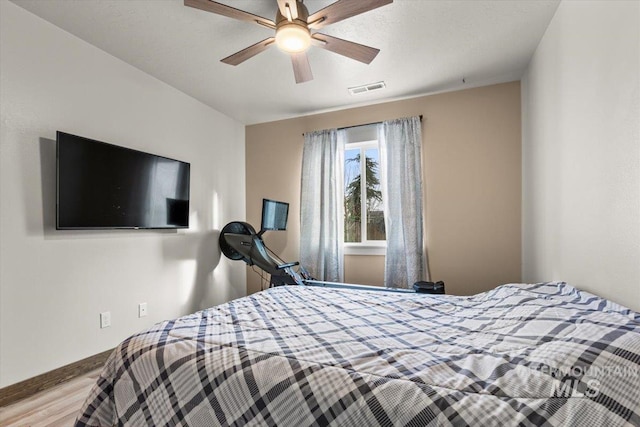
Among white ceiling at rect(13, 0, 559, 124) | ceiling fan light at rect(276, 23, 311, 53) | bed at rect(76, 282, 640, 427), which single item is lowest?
bed at rect(76, 282, 640, 427)

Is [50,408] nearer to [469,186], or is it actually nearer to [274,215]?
[274,215]

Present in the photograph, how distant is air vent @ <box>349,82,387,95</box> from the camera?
326 cm

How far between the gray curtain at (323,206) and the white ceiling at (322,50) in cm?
60

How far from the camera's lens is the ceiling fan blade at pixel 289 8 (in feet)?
5.68

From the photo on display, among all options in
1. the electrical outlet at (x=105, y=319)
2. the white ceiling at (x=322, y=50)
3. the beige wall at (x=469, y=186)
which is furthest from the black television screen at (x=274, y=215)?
the electrical outlet at (x=105, y=319)

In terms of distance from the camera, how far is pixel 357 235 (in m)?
3.86

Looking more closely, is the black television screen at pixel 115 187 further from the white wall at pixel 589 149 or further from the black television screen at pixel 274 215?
the white wall at pixel 589 149

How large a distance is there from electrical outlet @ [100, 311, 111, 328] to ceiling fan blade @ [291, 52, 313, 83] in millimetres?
2527

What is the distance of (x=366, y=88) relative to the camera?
3.34 metres

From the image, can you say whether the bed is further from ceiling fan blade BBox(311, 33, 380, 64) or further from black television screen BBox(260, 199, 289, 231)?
black television screen BBox(260, 199, 289, 231)

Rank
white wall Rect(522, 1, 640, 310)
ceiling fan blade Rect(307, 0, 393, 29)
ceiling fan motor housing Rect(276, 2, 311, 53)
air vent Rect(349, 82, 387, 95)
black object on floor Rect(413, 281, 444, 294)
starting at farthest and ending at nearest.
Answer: air vent Rect(349, 82, 387, 95), black object on floor Rect(413, 281, 444, 294), ceiling fan motor housing Rect(276, 2, 311, 53), ceiling fan blade Rect(307, 0, 393, 29), white wall Rect(522, 1, 640, 310)

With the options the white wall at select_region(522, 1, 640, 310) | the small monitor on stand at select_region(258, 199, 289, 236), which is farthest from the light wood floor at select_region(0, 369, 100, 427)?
the white wall at select_region(522, 1, 640, 310)

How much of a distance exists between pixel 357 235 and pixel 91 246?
270cm

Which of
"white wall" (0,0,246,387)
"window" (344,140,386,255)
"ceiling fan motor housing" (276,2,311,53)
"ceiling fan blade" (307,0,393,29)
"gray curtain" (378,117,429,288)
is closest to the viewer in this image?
"ceiling fan blade" (307,0,393,29)
